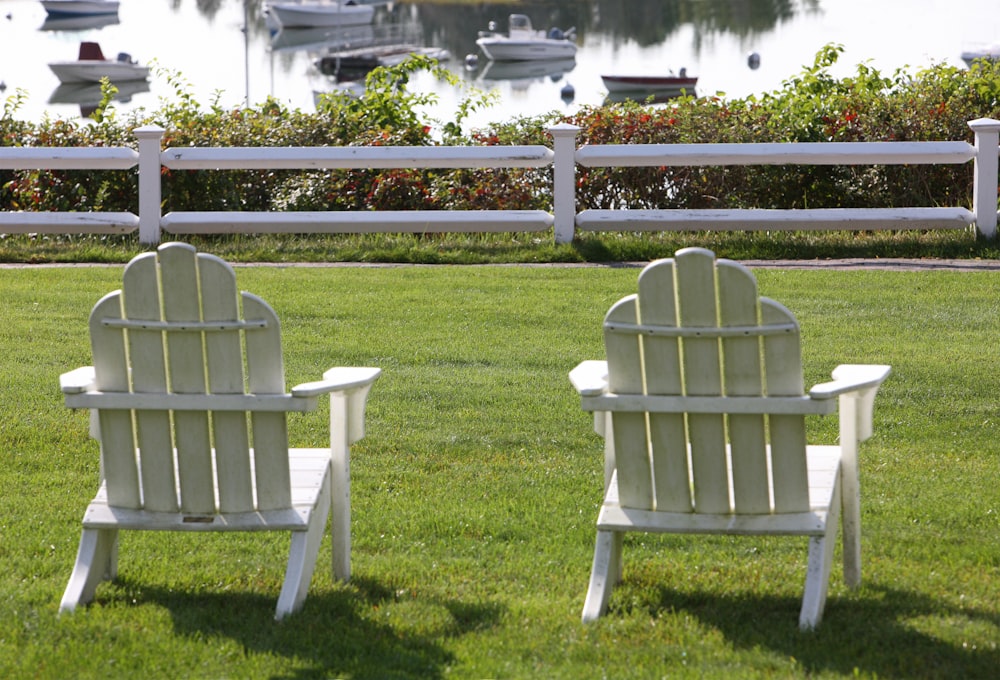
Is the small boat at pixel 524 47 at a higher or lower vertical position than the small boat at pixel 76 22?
lower

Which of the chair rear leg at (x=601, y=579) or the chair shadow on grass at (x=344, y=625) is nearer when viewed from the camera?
the chair shadow on grass at (x=344, y=625)

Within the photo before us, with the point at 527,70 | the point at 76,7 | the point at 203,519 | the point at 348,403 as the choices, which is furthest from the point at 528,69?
the point at 203,519

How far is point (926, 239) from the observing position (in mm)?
11148

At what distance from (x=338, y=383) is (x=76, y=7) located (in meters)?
102

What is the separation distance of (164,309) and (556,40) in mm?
67955

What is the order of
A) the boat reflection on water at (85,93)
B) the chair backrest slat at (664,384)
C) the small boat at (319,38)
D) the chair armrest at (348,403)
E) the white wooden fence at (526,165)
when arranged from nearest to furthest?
the chair backrest slat at (664,384)
the chair armrest at (348,403)
the white wooden fence at (526,165)
the boat reflection on water at (85,93)
the small boat at (319,38)

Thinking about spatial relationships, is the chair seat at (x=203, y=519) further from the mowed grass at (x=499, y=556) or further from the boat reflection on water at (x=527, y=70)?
the boat reflection on water at (x=527, y=70)

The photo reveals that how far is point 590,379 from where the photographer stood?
4152mm

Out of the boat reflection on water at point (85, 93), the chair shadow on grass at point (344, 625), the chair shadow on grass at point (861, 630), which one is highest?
the boat reflection on water at point (85, 93)

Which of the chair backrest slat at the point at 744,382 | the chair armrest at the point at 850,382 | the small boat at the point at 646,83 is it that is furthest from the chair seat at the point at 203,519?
the small boat at the point at 646,83

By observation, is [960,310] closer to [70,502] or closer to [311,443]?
[311,443]

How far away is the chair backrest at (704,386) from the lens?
387cm

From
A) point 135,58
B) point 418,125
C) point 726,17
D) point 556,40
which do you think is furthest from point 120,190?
point 726,17

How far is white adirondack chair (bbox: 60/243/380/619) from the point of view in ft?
13.1
